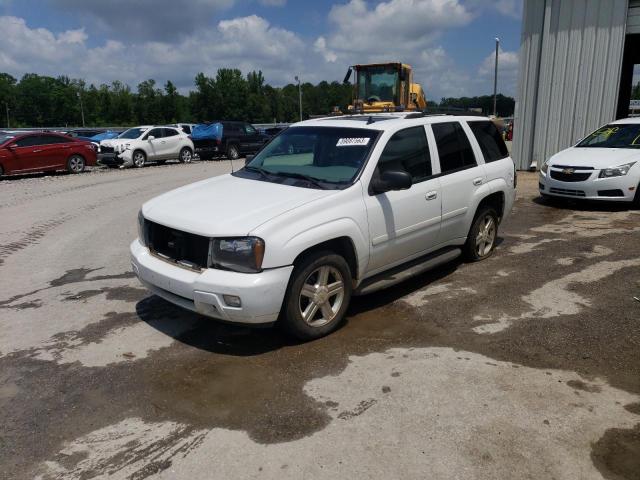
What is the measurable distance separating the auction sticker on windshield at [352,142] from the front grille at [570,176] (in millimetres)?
6557

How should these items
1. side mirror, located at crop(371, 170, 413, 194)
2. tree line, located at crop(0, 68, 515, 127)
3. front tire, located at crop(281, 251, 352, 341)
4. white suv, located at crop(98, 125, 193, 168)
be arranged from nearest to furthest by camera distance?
1. front tire, located at crop(281, 251, 352, 341)
2. side mirror, located at crop(371, 170, 413, 194)
3. white suv, located at crop(98, 125, 193, 168)
4. tree line, located at crop(0, 68, 515, 127)

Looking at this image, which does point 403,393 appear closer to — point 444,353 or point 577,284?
point 444,353

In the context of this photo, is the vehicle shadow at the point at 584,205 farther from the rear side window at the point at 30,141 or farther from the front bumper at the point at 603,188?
the rear side window at the point at 30,141

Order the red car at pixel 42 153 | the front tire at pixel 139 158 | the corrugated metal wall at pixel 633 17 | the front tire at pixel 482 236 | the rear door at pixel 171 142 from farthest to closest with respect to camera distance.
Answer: the rear door at pixel 171 142, the front tire at pixel 139 158, the red car at pixel 42 153, the corrugated metal wall at pixel 633 17, the front tire at pixel 482 236

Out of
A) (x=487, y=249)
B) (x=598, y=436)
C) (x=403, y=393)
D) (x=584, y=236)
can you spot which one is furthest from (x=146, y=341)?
(x=584, y=236)

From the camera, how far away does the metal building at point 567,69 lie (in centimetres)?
1371

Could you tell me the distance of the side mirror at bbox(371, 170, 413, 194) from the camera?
4.55m

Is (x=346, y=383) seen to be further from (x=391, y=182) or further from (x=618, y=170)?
(x=618, y=170)

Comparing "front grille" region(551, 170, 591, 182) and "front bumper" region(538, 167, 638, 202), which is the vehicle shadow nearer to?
"front bumper" region(538, 167, 638, 202)

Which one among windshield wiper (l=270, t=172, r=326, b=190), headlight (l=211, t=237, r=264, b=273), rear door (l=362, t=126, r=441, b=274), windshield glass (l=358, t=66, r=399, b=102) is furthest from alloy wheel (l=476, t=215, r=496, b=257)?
windshield glass (l=358, t=66, r=399, b=102)

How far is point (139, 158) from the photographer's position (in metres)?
21.0

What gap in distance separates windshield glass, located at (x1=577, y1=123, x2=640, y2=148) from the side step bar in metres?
6.59

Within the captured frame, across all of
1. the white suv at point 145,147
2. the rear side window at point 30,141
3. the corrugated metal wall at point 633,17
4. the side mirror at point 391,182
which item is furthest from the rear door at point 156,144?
the side mirror at point 391,182

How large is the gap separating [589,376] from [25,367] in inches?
165
